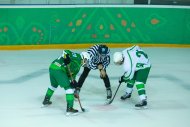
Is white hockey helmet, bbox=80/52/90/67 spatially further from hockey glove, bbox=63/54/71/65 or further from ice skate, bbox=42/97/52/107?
ice skate, bbox=42/97/52/107

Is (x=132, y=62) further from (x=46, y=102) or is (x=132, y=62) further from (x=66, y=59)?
(x=46, y=102)

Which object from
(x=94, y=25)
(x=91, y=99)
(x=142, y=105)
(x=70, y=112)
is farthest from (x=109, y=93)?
(x=94, y=25)

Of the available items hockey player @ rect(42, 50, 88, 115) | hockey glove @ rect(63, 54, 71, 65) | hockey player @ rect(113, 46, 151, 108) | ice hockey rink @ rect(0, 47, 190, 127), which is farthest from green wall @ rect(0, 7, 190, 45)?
hockey glove @ rect(63, 54, 71, 65)

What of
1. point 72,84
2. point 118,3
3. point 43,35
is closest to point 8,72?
point 43,35

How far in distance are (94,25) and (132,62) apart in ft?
12.6

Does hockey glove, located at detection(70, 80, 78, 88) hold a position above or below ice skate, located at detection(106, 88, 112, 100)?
above

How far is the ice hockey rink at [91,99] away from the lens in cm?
566

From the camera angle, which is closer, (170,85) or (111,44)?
(170,85)

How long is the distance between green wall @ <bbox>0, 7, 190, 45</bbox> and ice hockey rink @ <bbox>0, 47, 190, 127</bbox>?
1.72ft

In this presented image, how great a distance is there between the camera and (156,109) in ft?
20.3

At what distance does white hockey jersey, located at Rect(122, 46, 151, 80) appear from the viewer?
589 centimetres

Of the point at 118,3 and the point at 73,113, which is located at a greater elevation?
the point at 118,3

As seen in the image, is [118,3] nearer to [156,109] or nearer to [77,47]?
[77,47]

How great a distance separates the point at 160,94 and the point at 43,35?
3.41 metres
